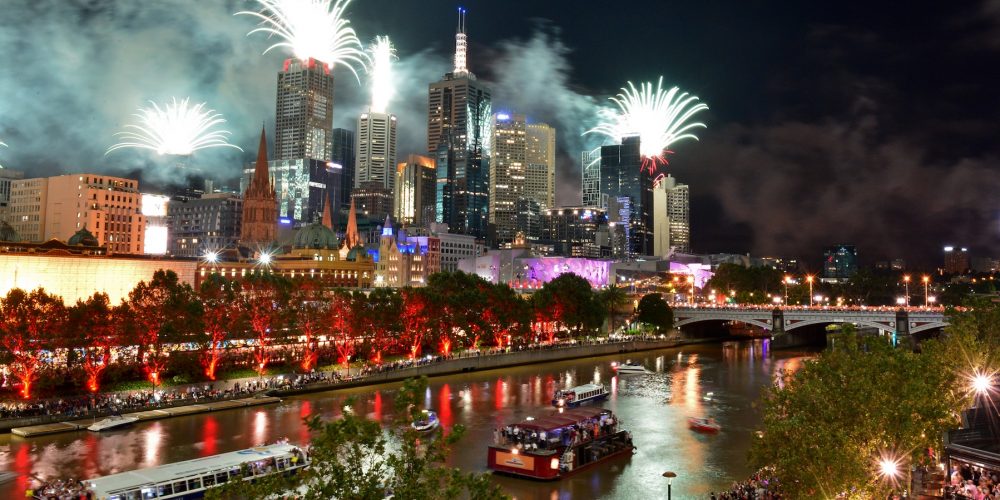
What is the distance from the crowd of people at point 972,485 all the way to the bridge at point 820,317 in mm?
74884

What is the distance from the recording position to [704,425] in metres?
59.5

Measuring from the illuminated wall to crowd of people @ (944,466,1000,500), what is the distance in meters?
78.8

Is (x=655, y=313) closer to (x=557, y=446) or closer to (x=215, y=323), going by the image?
(x=215, y=323)

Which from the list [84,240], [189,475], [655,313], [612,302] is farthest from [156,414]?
[612,302]

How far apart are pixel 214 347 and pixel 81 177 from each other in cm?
11937

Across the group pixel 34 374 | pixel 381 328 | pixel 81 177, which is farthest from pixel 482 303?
pixel 81 177

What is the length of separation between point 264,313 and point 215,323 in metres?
5.89

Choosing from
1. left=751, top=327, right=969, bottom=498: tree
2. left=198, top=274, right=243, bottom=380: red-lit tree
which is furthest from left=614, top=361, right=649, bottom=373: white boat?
left=751, top=327, right=969, bottom=498: tree

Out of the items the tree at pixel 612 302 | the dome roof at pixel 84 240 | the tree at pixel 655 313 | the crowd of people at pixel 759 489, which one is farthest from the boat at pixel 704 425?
the dome roof at pixel 84 240

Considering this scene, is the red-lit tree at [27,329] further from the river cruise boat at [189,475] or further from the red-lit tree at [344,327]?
the red-lit tree at [344,327]

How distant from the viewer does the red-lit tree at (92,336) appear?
64.4m

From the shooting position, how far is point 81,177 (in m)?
169

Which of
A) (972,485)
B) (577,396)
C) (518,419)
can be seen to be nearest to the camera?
(972,485)

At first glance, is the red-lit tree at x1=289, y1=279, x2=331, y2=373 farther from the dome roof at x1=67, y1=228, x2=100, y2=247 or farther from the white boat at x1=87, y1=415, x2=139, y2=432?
the dome roof at x1=67, y1=228, x2=100, y2=247
